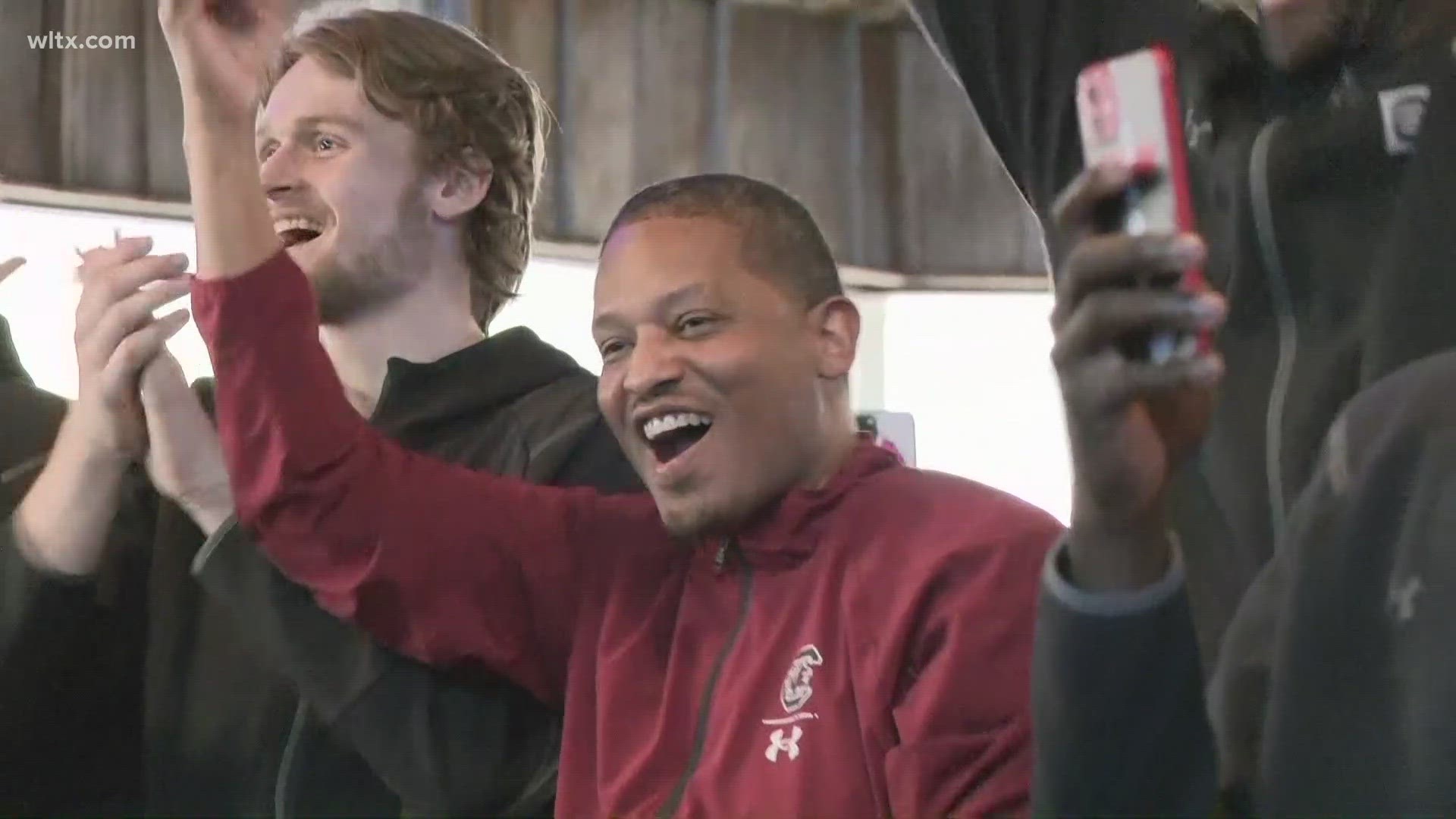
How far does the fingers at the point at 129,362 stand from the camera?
866mm

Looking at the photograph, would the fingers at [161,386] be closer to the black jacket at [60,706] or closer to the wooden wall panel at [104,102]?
the black jacket at [60,706]

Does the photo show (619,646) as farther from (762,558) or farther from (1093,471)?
(1093,471)

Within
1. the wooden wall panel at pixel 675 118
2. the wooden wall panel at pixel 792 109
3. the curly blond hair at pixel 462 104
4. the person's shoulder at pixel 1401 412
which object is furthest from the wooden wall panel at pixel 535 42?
the person's shoulder at pixel 1401 412

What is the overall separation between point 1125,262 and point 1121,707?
16 cm

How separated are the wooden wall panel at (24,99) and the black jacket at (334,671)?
630 millimetres

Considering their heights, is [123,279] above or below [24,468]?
above

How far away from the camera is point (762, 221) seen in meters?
0.83

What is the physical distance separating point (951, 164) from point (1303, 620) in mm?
1731

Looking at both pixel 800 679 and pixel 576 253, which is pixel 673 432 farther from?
pixel 576 253

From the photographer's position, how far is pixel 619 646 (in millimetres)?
779

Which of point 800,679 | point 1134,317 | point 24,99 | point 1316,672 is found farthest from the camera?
point 24,99

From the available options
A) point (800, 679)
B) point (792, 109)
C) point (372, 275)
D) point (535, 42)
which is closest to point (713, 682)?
point (800, 679)

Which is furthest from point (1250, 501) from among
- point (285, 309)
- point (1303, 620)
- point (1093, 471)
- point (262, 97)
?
point (262, 97)

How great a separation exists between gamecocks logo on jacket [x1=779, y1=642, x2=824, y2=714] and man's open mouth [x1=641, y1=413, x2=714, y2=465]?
135mm
